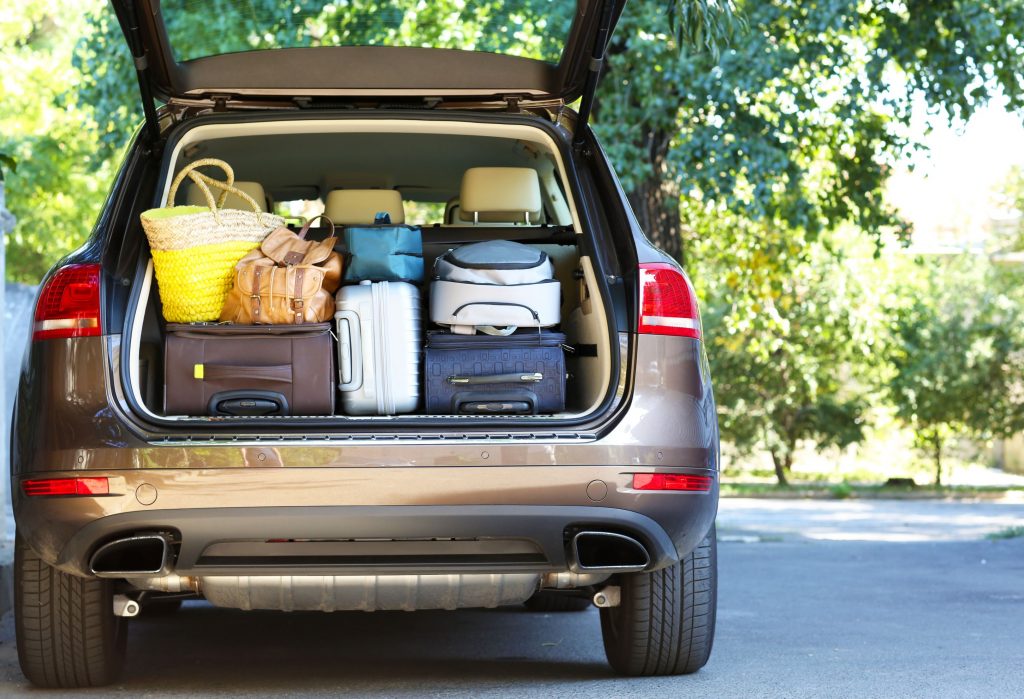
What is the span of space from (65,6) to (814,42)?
53.0 feet

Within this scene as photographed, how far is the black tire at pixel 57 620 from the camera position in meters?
4.45

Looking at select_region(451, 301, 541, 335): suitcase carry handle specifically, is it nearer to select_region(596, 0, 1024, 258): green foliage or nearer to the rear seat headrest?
the rear seat headrest

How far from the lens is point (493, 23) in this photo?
19.0 feet

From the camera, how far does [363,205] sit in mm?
5816

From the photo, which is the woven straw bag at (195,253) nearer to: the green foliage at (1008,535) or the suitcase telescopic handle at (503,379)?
the suitcase telescopic handle at (503,379)

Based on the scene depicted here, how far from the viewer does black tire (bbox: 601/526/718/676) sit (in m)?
4.57

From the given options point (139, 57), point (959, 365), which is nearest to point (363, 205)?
point (139, 57)

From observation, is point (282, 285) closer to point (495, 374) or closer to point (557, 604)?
point (495, 374)

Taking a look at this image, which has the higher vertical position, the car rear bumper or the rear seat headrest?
the rear seat headrest

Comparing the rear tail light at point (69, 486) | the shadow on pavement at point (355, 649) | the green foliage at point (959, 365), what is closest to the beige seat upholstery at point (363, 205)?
the shadow on pavement at point (355, 649)

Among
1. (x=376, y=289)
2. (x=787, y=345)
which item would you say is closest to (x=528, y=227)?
(x=376, y=289)


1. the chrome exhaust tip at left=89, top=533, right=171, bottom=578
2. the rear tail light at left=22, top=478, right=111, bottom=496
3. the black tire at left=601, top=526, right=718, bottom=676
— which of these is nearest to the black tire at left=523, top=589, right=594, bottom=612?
the black tire at left=601, top=526, right=718, bottom=676

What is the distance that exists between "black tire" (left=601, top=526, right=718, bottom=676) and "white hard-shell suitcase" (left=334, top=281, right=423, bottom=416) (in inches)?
35.1

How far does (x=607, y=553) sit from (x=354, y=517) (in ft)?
2.53
